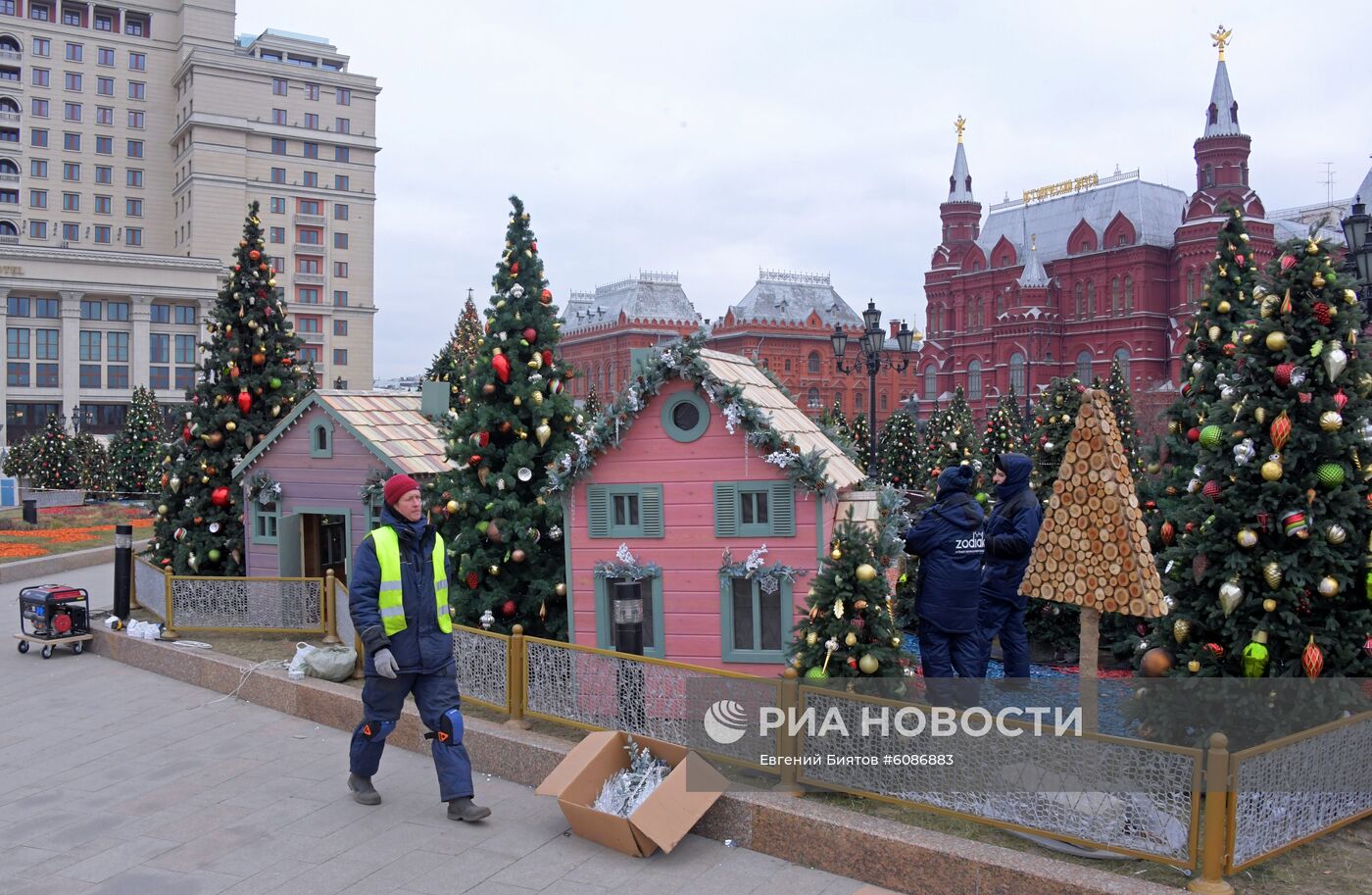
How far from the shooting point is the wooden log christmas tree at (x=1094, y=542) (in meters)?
6.42

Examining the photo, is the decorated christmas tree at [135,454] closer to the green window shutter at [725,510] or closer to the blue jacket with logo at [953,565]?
the green window shutter at [725,510]

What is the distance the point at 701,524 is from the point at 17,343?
73176mm

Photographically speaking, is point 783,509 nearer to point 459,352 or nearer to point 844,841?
point 844,841

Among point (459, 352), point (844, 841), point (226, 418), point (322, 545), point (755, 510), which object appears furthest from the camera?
point (459, 352)

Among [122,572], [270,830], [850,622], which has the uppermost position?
[850,622]

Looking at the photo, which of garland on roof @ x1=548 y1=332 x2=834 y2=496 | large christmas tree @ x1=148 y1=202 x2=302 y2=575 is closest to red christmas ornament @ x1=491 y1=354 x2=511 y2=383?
garland on roof @ x1=548 y1=332 x2=834 y2=496

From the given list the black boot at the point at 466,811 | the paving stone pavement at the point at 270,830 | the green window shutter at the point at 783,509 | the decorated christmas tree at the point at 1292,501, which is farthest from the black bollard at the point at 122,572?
the decorated christmas tree at the point at 1292,501

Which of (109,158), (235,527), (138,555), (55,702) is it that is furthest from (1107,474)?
(109,158)

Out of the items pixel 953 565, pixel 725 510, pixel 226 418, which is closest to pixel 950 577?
pixel 953 565

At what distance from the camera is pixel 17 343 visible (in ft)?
219

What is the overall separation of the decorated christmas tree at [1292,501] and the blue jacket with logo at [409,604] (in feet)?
16.7

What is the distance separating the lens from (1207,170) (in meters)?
66.2

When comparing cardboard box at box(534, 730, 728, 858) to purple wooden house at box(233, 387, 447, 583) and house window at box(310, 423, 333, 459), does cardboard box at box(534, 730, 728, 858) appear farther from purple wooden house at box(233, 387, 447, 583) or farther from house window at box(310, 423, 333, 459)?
house window at box(310, 423, 333, 459)

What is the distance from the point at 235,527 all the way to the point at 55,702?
491cm
